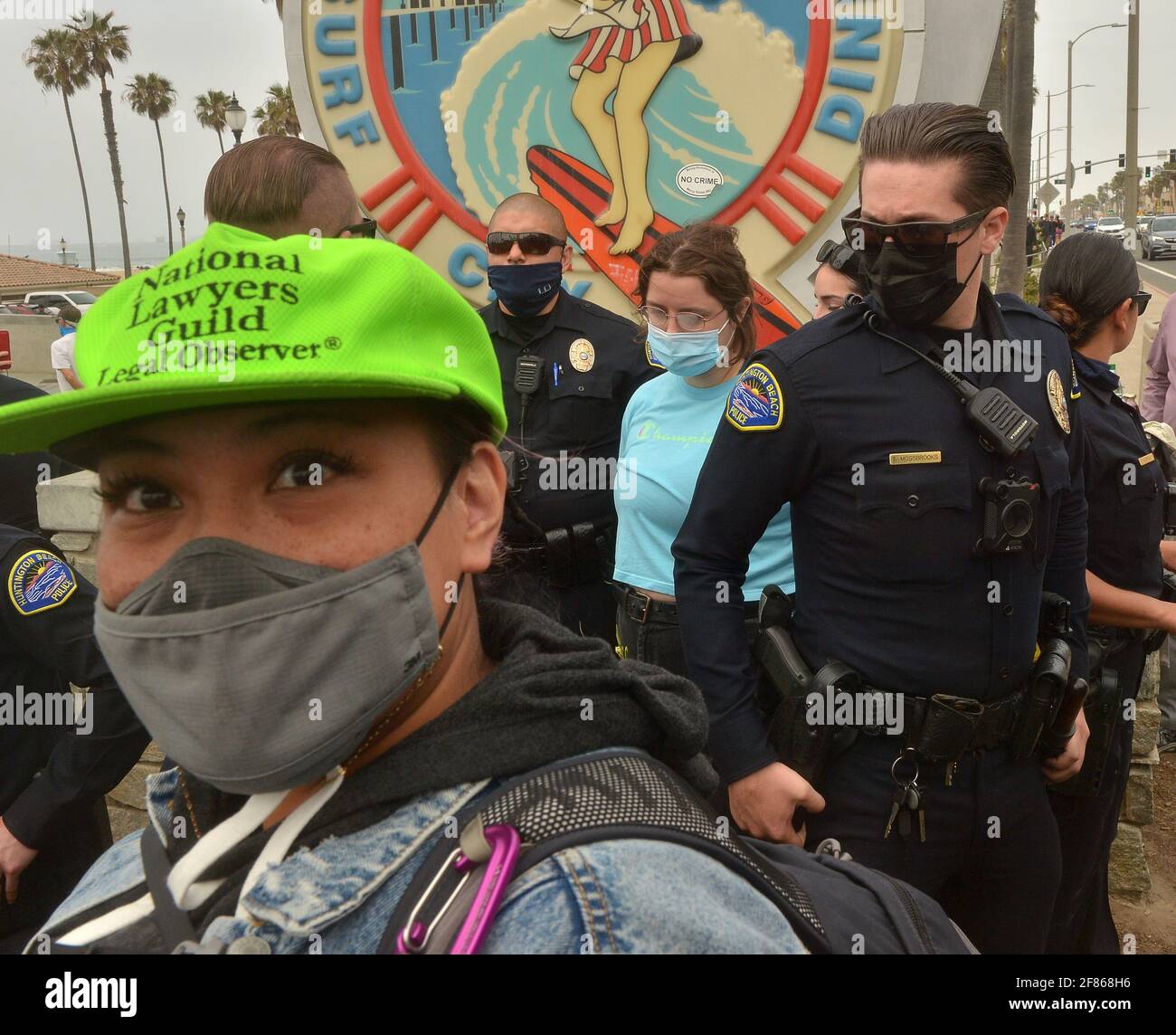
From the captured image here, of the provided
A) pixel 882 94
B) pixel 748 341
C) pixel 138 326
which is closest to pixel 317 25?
pixel 882 94

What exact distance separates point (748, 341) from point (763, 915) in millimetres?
2563

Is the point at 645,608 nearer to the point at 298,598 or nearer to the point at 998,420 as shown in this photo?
the point at 998,420

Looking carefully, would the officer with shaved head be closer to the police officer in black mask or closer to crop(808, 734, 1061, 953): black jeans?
the police officer in black mask

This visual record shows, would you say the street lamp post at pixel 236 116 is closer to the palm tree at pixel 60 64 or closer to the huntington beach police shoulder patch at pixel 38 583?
the huntington beach police shoulder patch at pixel 38 583

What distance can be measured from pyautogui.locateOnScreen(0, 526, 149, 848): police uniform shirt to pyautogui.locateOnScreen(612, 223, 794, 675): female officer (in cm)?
143

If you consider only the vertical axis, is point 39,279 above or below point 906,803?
above

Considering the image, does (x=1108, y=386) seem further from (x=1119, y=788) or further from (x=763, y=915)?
(x=763, y=915)

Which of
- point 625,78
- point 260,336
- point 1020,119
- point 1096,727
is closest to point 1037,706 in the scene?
point 1096,727

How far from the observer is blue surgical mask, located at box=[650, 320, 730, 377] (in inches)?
121

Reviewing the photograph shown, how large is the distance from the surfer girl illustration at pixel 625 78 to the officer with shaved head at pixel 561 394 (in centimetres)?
110

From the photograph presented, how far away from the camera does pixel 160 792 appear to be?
3.84 feet

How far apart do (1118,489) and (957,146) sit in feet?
Result: 3.86

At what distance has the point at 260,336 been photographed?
2.99 ft

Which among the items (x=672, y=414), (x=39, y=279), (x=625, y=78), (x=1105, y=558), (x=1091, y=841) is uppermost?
(x=39, y=279)
